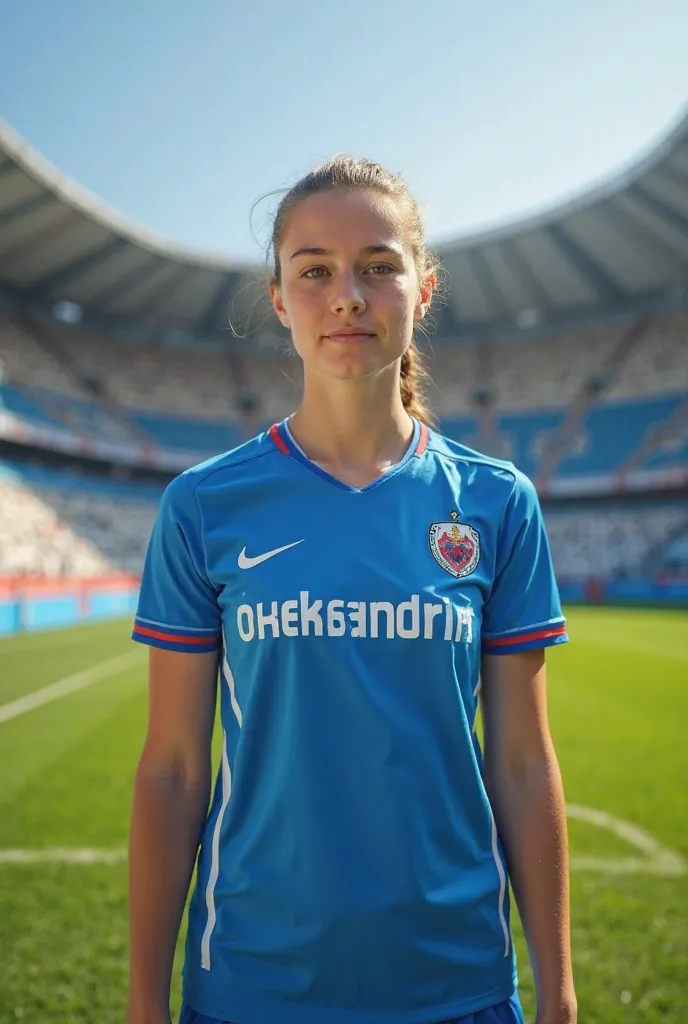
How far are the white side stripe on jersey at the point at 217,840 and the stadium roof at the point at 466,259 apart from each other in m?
19.8

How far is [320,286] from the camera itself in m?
1.23

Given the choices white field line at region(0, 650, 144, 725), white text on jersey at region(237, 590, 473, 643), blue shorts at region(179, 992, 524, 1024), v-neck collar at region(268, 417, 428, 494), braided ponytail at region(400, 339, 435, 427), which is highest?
braided ponytail at region(400, 339, 435, 427)

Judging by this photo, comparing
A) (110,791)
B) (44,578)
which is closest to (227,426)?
(44,578)

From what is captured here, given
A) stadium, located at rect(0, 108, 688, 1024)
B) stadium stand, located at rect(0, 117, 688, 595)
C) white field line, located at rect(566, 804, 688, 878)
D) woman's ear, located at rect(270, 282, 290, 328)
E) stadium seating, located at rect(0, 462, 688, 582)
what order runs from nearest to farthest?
woman's ear, located at rect(270, 282, 290, 328), stadium, located at rect(0, 108, 688, 1024), white field line, located at rect(566, 804, 688, 878), stadium seating, located at rect(0, 462, 688, 582), stadium stand, located at rect(0, 117, 688, 595)

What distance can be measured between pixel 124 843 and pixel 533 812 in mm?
2891

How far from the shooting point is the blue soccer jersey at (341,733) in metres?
1.06

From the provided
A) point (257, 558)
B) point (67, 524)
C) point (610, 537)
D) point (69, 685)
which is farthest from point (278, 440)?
point (610, 537)

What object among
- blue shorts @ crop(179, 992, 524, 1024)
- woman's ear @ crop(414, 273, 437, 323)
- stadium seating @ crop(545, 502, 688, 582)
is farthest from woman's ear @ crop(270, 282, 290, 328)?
stadium seating @ crop(545, 502, 688, 582)

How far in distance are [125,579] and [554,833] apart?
19.0 metres

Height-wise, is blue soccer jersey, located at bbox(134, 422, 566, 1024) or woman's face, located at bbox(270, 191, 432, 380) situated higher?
woman's face, located at bbox(270, 191, 432, 380)

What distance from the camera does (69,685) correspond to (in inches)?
297

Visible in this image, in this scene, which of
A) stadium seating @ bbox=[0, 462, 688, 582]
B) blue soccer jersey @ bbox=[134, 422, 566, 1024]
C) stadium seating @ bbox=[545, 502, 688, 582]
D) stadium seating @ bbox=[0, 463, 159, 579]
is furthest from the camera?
stadium seating @ bbox=[545, 502, 688, 582]

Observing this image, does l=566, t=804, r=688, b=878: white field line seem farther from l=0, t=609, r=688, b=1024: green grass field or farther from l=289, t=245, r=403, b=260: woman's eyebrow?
l=289, t=245, r=403, b=260: woman's eyebrow

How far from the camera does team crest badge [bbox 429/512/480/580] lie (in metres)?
1.21
